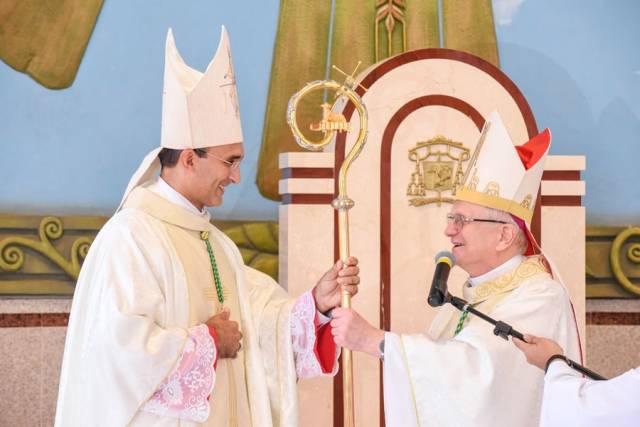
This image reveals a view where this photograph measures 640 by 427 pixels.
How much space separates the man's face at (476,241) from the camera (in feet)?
14.5

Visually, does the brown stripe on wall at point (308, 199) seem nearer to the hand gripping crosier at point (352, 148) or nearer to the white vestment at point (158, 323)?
the white vestment at point (158, 323)

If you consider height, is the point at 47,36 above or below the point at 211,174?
above

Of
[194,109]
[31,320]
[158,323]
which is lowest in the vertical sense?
[31,320]

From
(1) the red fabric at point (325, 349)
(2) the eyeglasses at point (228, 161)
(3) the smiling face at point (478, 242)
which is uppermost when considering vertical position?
(2) the eyeglasses at point (228, 161)

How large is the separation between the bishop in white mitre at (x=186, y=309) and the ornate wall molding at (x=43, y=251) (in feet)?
5.06

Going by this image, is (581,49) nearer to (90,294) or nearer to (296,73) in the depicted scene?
(296,73)

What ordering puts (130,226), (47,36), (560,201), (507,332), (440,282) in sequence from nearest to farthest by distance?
(507,332), (440,282), (130,226), (560,201), (47,36)

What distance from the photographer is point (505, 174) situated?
4.44 metres

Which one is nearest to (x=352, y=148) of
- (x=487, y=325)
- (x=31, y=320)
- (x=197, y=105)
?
(x=197, y=105)

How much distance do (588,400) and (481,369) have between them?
858mm

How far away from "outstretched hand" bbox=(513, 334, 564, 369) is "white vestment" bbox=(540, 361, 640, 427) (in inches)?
7.9

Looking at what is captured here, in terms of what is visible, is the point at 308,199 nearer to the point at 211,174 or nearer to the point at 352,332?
the point at 211,174

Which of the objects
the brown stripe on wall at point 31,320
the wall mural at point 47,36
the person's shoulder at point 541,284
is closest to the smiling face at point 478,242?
the person's shoulder at point 541,284

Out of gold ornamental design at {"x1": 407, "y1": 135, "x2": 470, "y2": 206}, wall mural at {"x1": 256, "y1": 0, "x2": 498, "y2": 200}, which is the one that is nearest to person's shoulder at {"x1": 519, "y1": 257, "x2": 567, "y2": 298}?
gold ornamental design at {"x1": 407, "y1": 135, "x2": 470, "y2": 206}
